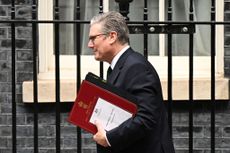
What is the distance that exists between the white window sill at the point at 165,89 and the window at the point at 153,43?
0.10 metres

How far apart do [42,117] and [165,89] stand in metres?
1.08

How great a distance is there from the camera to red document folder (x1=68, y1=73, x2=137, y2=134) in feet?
11.0

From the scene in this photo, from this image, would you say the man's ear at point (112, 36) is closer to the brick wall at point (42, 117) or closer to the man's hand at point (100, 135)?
the man's hand at point (100, 135)

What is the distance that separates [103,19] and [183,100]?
101 inches

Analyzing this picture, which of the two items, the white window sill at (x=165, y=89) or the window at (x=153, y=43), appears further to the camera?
the window at (x=153, y=43)

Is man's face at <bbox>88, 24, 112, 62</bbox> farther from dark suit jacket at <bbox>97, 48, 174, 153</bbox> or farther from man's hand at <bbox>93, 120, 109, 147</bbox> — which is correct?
man's hand at <bbox>93, 120, 109, 147</bbox>

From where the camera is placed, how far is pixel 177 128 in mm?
5895

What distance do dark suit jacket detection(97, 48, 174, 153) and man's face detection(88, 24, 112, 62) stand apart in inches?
3.2

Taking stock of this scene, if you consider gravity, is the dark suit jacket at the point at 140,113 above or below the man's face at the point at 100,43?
below

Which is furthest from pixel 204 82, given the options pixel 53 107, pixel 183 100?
pixel 53 107

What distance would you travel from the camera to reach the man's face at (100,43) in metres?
3.40

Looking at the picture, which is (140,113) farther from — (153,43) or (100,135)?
(153,43)

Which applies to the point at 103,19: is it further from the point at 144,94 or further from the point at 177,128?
the point at 177,128

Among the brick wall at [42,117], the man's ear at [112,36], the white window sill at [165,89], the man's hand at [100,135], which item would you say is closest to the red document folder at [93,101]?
the man's hand at [100,135]
